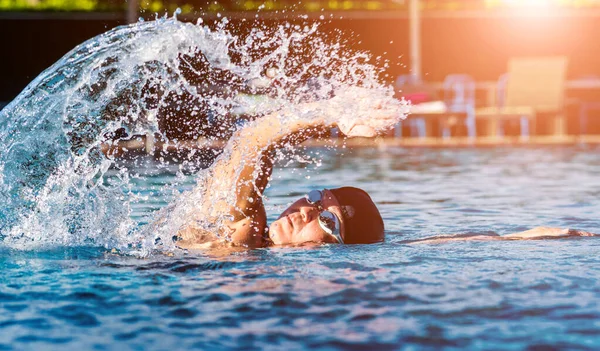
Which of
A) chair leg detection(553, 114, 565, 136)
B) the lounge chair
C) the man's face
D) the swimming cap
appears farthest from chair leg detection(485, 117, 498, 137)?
the man's face

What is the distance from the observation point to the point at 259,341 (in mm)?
2943

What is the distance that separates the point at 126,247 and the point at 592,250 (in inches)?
91.5

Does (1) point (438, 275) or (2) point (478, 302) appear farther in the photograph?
(1) point (438, 275)

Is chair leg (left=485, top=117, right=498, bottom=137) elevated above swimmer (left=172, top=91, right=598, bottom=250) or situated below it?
above

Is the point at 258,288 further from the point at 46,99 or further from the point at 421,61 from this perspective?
the point at 421,61

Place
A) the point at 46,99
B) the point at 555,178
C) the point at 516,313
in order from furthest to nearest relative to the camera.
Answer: the point at 555,178, the point at 46,99, the point at 516,313

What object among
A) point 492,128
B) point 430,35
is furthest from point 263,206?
point 430,35

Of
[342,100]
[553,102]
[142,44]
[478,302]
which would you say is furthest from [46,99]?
[553,102]

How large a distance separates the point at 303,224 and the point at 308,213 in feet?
0.20

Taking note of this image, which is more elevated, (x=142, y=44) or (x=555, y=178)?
(x=142, y=44)

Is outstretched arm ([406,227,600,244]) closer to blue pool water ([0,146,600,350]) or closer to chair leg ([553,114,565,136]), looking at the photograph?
blue pool water ([0,146,600,350])

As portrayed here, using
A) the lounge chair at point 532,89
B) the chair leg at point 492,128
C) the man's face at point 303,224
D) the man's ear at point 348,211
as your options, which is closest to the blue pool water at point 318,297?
the man's face at point 303,224

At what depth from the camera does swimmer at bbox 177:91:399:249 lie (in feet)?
14.6

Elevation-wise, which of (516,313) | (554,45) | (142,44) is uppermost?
(554,45)
